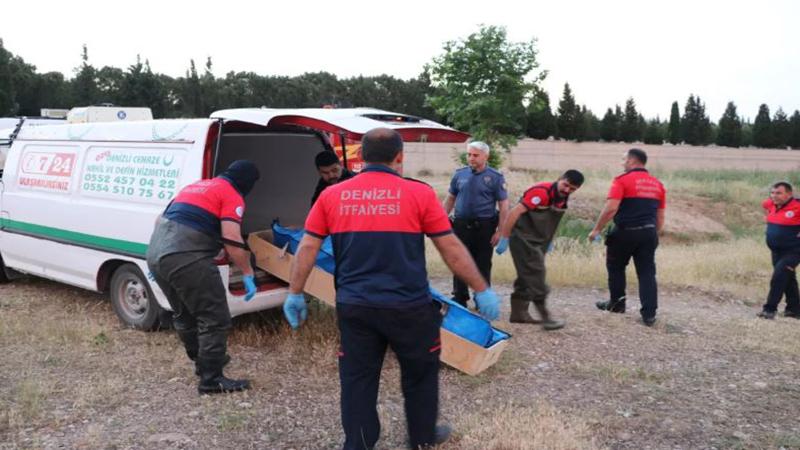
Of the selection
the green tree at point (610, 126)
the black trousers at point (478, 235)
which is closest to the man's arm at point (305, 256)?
the black trousers at point (478, 235)

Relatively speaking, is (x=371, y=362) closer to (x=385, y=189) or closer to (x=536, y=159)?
(x=385, y=189)

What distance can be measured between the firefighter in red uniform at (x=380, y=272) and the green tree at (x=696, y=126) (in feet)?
137

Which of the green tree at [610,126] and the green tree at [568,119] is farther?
the green tree at [610,126]

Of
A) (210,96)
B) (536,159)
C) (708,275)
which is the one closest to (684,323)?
(708,275)

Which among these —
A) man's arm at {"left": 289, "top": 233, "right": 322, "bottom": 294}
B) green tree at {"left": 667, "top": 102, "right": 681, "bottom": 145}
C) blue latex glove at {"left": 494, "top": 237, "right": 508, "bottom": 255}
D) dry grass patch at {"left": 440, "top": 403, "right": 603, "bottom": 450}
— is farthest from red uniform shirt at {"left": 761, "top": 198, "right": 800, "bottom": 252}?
green tree at {"left": 667, "top": 102, "right": 681, "bottom": 145}

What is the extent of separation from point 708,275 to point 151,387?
817 cm

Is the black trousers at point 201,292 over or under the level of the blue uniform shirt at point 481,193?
under

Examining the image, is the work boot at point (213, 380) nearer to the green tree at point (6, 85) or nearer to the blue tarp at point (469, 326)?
the blue tarp at point (469, 326)

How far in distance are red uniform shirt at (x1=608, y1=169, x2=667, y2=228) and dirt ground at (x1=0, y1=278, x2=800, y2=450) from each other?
3.34 ft

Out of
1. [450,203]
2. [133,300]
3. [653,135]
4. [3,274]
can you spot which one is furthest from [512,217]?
[653,135]

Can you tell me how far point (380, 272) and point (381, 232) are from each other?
199mm

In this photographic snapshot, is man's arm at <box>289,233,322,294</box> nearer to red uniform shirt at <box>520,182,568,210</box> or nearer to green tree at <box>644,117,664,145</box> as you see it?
red uniform shirt at <box>520,182,568,210</box>

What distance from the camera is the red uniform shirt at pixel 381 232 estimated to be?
3.40 meters

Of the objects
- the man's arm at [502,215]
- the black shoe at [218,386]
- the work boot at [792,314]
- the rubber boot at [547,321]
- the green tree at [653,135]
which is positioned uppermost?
the green tree at [653,135]
